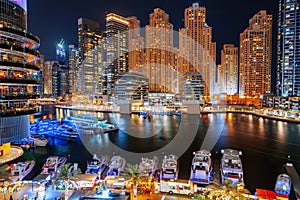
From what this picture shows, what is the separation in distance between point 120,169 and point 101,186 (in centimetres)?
371

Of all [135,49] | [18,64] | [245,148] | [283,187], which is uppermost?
[135,49]

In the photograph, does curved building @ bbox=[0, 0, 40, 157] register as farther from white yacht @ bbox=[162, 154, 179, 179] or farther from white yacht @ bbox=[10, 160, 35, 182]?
white yacht @ bbox=[162, 154, 179, 179]

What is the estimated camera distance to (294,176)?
42.3 ft

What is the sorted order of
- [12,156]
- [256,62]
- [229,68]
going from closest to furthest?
[12,156]
[256,62]
[229,68]

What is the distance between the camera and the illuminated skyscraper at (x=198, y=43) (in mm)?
76700

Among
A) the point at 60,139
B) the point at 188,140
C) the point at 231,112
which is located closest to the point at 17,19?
the point at 60,139

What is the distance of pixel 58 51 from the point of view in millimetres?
138000

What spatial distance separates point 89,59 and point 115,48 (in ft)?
48.8

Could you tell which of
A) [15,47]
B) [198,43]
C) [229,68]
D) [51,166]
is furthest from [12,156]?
[229,68]

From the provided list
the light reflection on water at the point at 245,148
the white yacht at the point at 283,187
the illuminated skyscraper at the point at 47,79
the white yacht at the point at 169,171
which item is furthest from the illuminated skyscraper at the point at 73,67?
the white yacht at the point at 283,187

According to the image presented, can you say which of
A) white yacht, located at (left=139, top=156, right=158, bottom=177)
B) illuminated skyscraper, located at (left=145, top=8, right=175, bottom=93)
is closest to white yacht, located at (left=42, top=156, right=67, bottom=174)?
white yacht, located at (left=139, top=156, right=158, bottom=177)

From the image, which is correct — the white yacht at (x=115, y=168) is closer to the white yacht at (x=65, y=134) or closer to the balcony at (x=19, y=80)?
the balcony at (x=19, y=80)

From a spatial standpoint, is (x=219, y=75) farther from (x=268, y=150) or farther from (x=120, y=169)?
(x=120, y=169)

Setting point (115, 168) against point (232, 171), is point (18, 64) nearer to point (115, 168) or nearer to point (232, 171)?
point (115, 168)
